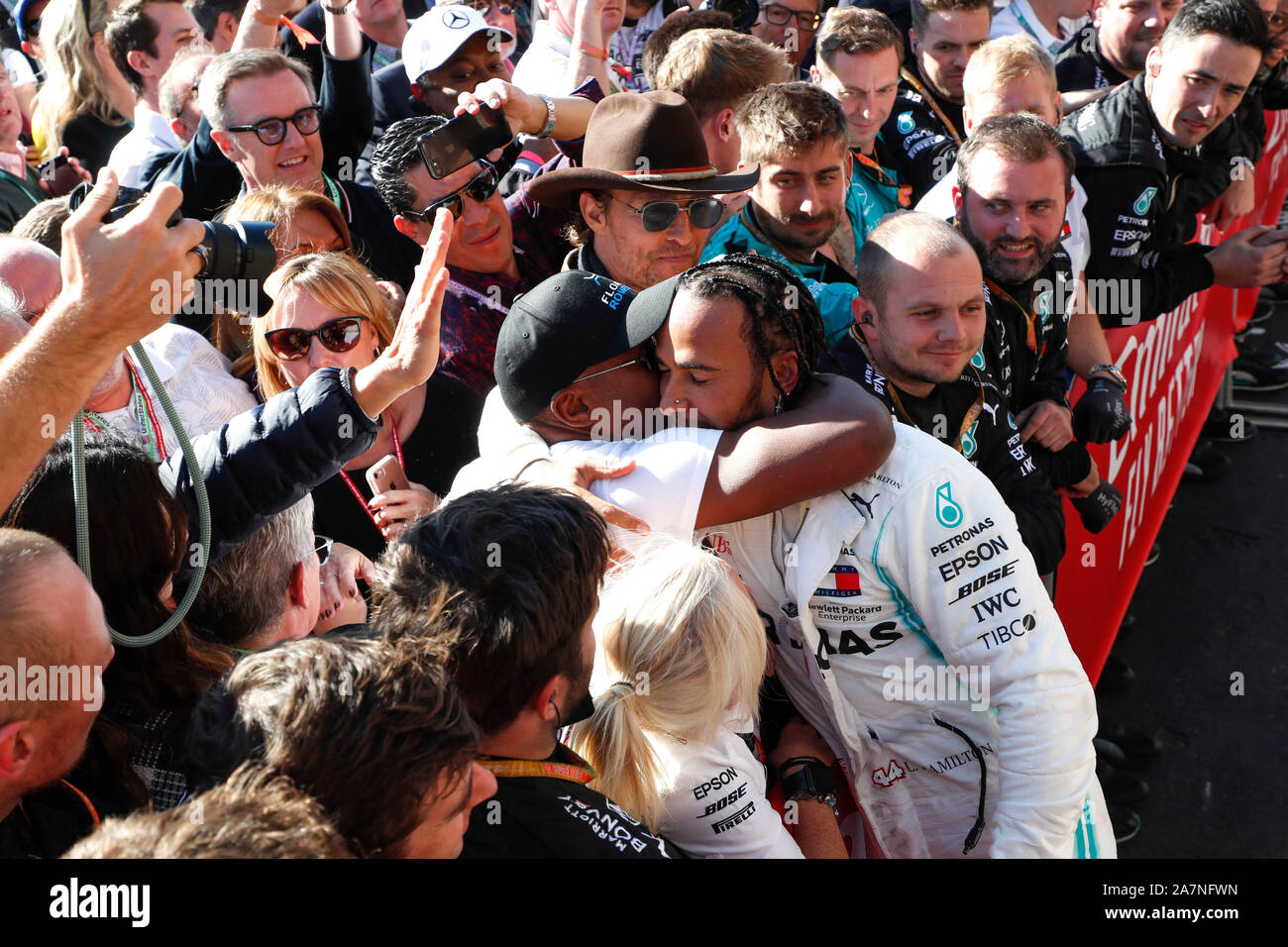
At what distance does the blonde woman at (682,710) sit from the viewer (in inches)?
74.3

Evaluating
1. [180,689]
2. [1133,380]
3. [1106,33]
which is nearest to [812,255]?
[1133,380]

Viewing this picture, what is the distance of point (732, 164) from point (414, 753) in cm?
284

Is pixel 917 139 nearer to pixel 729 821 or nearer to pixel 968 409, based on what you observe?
pixel 968 409

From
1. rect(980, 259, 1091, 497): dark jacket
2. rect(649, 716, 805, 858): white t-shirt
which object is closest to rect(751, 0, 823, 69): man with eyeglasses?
rect(980, 259, 1091, 497): dark jacket

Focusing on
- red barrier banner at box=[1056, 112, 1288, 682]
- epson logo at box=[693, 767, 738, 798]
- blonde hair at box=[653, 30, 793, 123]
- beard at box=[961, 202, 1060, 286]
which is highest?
blonde hair at box=[653, 30, 793, 123]

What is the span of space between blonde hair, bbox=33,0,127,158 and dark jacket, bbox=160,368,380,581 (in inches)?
142

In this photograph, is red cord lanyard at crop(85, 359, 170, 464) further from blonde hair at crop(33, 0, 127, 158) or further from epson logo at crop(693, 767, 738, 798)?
A: blonde hair at crop(33, 0, 127, 158)

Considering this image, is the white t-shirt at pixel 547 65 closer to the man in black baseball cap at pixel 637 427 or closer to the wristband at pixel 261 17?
the wristband at pixel 261 17

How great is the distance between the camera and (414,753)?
1371mm

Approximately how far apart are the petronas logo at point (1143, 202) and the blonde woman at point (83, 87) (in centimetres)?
418

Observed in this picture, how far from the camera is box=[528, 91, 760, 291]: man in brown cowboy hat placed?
3074mm

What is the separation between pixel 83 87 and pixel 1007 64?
387cm

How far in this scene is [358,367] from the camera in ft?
9.31
